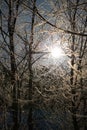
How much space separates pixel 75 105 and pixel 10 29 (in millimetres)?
3302

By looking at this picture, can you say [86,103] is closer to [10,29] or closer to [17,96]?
[17,96]

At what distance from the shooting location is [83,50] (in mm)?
9797

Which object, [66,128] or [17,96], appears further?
[66,128]

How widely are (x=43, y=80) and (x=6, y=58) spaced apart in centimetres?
152

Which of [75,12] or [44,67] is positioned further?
[44,67]

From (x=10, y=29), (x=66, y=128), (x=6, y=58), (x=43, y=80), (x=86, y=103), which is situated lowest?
(x=66, y=128)

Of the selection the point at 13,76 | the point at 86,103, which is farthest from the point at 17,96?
the point at 86,103

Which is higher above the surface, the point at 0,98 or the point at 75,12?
the point at 75,12

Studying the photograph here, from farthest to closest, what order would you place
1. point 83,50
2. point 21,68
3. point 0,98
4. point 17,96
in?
point 21,68 < point 83,50 < point 17,96 < point 0,98

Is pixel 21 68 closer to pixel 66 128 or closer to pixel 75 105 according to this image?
pixel 75 105

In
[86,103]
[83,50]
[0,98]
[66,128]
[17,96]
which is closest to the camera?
[0,98]

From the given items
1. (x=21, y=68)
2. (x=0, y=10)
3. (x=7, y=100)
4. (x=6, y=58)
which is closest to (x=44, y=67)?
(x=21, y=68)

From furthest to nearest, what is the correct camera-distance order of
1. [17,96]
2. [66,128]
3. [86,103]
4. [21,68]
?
[66,128] → [86,103] → [21,68] → [17,96]

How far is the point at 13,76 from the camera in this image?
9430 millimetres
